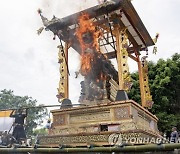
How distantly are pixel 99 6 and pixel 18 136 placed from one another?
22.1 ft

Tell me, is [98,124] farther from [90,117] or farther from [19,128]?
[19,128]

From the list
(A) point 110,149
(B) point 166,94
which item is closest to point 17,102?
(B) point 166,94

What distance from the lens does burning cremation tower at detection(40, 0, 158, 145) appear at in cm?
924

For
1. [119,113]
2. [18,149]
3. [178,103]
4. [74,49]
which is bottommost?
[18,149]

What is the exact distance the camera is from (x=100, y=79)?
12703mm

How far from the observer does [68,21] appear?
11578 millimetres

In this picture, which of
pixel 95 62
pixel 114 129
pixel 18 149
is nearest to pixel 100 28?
pixel 95 62

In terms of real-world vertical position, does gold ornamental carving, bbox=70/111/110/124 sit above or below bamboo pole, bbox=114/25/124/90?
below

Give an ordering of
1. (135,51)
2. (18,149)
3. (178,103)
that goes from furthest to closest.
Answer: (178,103)
(135,51)
(18,149)

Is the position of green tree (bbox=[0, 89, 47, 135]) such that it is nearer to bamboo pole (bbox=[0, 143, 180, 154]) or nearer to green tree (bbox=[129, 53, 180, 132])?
green tree (bbox=[129, 53, 180, 132])

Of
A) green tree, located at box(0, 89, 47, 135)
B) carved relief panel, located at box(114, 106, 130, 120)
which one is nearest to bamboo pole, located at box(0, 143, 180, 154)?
carved relief panel, located at box(114, 106, 130, 120)

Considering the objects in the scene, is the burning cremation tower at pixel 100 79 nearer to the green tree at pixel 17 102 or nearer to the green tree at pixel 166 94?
the green tree at pixel 166 94

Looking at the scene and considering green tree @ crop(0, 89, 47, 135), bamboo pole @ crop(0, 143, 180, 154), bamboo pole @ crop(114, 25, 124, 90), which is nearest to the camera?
bamboo pole @ crop(0, 143, 180, 154)

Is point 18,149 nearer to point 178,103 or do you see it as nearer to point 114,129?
point 114,129
